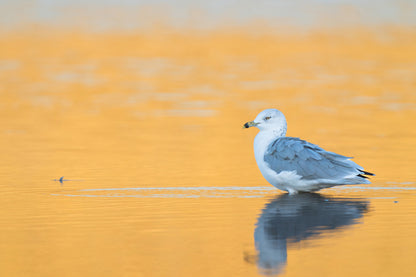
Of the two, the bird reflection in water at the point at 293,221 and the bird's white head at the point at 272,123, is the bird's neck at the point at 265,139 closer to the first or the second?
the bird's white head at the point at 272,123

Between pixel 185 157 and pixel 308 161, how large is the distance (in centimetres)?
339

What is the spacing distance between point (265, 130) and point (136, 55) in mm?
22104

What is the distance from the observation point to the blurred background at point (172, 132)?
30.0 ft

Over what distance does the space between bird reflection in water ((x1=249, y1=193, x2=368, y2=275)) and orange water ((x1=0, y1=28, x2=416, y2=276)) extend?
0.08 meters

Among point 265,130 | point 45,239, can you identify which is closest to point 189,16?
point 265,130

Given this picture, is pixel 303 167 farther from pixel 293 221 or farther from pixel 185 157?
pixel 185 157

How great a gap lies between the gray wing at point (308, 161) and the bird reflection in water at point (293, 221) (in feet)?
1.07

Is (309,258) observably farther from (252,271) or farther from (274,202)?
(274,202)

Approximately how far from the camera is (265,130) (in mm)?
13055

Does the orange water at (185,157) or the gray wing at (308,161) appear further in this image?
the gray wing at (308,161)

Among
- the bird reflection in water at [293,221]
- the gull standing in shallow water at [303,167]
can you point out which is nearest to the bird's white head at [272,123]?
the gull standing in shallow water at [303,167]

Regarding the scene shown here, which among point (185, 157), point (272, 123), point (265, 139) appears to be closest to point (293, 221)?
point (265, 139)

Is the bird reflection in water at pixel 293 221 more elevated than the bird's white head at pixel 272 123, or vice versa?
the bird's white head at pixel 272 123

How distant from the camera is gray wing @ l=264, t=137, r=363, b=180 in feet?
39.1
